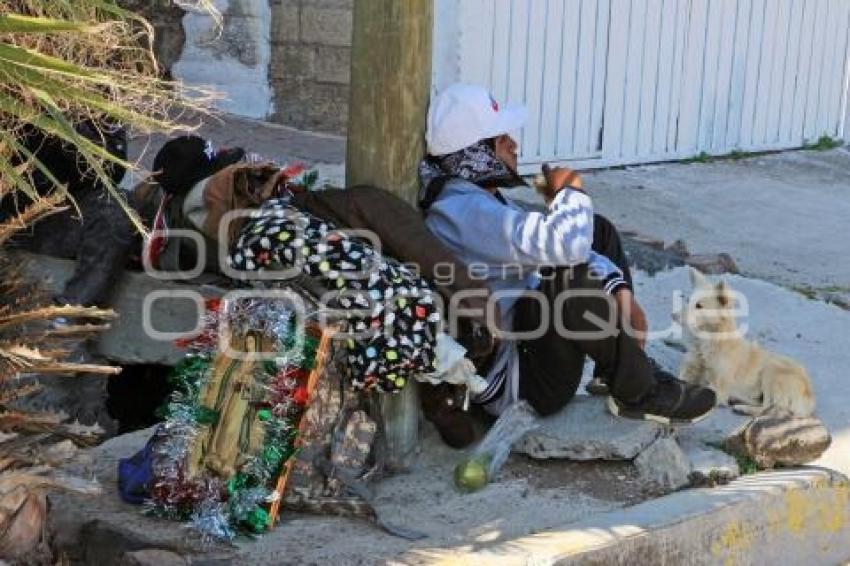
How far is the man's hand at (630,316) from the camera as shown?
3.97 metres

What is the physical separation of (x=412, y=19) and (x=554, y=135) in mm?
4507

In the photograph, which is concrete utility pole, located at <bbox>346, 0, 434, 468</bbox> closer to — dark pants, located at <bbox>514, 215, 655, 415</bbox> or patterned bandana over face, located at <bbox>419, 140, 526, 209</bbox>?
patterned bandana over face, located at <bbox>419, 140, 526, 209</bbox>

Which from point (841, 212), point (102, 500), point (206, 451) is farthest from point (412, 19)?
point (841, 212)

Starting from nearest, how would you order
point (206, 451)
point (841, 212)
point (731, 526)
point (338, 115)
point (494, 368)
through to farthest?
point (206, 451), point (731, 526), point (494, 368), point (338, 115), point (841, 212)

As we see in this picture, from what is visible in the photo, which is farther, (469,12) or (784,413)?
(469,12)

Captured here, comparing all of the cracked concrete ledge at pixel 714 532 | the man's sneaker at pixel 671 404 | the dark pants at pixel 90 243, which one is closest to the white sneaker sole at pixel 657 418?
the man's sneaker at pixel 671 404

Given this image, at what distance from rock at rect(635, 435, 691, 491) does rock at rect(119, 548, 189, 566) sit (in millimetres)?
1454

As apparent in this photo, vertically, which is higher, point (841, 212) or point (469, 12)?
point (469, 12)

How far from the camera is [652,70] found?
8.81 m

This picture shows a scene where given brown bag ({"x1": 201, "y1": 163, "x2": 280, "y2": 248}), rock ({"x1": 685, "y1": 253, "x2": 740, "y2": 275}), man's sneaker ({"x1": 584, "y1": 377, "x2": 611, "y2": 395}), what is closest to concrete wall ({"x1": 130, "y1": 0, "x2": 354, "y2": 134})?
rock ({"x1": 685, "y1": 253, "x2": 740, "y2": 275})

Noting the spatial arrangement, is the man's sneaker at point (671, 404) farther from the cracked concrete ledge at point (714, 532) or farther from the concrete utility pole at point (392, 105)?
the concrete utility pole at point (392, 105)

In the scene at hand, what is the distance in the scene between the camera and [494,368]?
13.6ft

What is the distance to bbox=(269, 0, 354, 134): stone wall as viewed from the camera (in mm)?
7484

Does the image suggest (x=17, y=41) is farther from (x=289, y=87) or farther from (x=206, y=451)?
(x=289, y=87)
